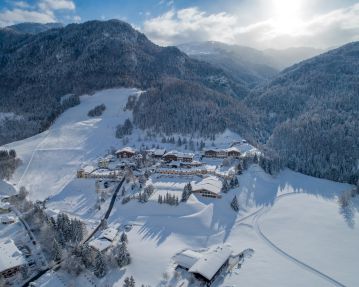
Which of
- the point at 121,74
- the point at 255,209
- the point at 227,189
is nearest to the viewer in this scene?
the point at 255,209

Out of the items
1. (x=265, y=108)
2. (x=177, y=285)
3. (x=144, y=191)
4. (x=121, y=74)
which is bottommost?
(x=177, y=285)

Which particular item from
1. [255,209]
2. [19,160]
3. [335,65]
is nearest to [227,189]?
[255,209]

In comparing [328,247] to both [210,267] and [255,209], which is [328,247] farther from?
[210,267]

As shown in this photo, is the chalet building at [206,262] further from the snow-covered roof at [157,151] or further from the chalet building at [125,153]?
the chalet building at [125,153]

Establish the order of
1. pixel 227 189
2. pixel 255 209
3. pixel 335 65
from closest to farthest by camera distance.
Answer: pixel 255 209 → pixel 227 189 → pixel 335 65

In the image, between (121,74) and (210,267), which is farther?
(121,74)

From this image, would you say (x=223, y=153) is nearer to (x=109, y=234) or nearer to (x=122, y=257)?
(x=109, y=234)

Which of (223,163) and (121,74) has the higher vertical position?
(121,74)

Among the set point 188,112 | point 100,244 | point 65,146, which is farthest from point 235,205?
point 188,112
